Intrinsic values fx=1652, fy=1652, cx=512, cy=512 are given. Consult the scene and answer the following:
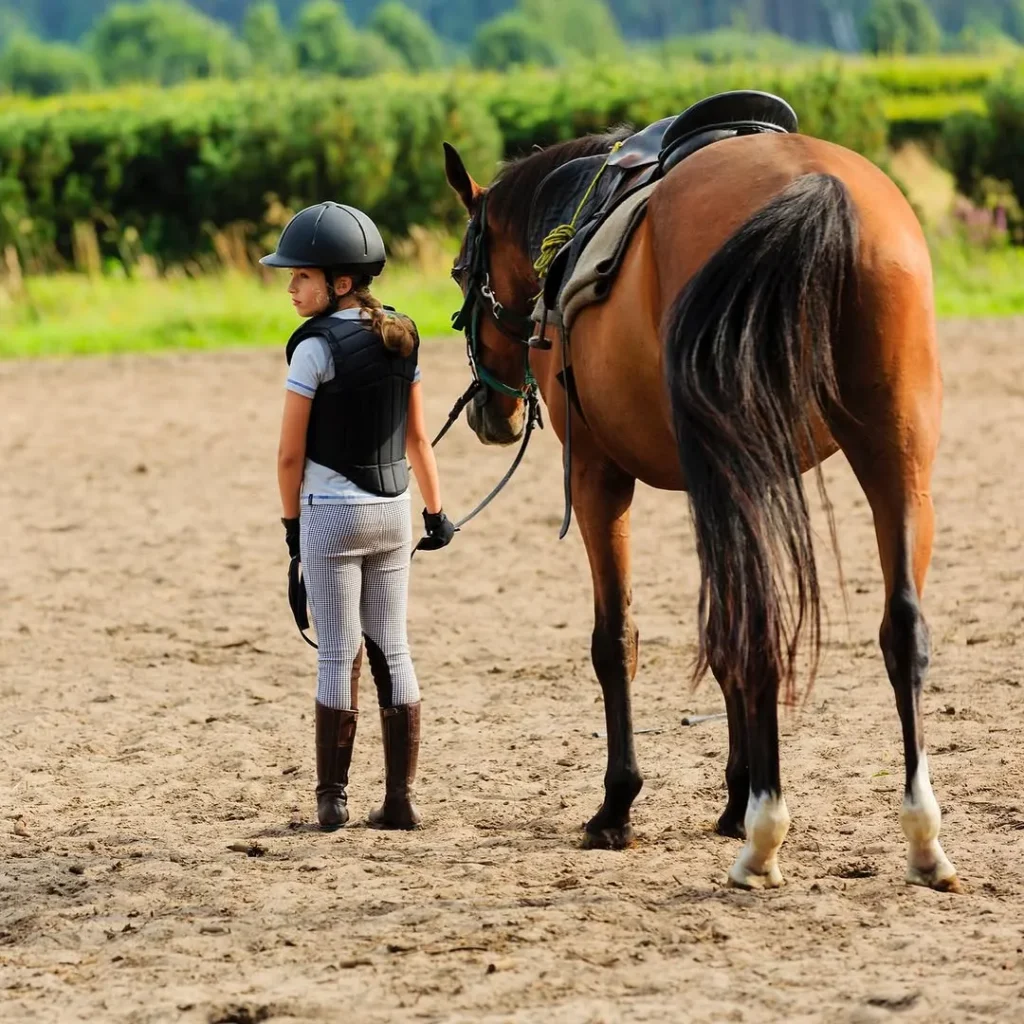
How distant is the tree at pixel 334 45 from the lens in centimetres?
11962

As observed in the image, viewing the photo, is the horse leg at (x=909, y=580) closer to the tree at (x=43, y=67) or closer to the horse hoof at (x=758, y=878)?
the horse hoof at (x=758, y=878)

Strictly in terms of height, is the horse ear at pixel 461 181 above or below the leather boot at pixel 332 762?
above

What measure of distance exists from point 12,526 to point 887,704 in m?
5.19

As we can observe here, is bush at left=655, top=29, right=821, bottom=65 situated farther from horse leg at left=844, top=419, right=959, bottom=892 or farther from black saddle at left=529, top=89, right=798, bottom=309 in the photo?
horse leg at left=844, top=419, right=959, bottom=892

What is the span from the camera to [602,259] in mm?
4074

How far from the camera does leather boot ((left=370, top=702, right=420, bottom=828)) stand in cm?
453

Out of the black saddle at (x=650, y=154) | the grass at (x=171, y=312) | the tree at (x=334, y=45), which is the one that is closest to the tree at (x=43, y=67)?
the tree at (x=334, y=45)

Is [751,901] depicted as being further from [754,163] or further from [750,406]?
[754,163]

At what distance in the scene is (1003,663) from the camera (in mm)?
5930

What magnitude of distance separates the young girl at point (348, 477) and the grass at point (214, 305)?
1061 cm

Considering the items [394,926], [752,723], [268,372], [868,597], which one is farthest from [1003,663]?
[268,372]

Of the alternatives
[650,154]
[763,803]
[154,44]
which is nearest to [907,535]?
[763,803]

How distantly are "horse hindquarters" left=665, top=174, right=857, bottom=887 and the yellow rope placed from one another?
3.11ft

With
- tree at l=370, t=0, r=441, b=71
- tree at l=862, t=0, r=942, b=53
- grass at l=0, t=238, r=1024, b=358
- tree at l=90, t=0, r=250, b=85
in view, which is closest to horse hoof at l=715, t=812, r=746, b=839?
grass at l=0, t=238, r=1024, b=358
